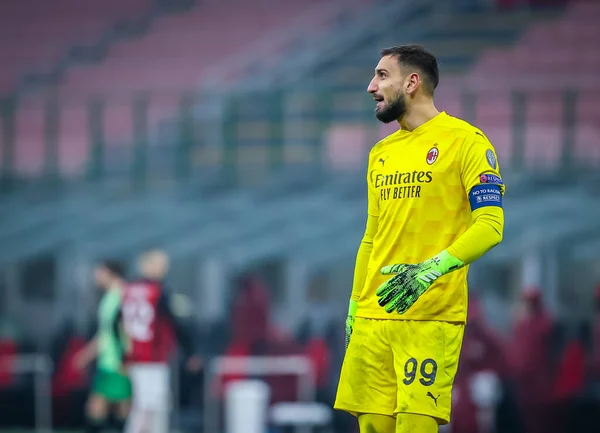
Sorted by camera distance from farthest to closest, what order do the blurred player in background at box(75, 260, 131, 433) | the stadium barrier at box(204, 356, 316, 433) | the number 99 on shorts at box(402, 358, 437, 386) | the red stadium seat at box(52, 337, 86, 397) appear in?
the red stadium seat at box(52, 337, 86, 397)
the stadium barrier at box(204, 356, 316, 433)
the blurred player in background at box(75, 260, 131, 433)
the number 99 on shorts at box(402, 358, 437, 386)

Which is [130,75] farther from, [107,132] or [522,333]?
[522,333]

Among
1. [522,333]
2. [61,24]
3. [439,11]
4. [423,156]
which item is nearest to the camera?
[423,156]

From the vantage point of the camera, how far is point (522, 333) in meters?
12.5

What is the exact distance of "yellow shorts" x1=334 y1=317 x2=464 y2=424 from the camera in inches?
159

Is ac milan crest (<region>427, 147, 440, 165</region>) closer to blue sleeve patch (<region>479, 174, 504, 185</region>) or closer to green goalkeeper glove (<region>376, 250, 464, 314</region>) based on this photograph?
blue sleeve patch (<region>479, 174, 504, 185</region>)

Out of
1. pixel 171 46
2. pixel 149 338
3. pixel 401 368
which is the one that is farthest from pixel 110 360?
pixel 171 46

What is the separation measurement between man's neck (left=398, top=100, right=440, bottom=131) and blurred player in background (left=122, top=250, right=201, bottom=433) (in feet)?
20.4

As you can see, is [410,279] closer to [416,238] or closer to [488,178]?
[416,238]

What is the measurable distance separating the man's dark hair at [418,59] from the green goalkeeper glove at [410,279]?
0.72 meters

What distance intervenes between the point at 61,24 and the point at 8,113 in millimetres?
1916

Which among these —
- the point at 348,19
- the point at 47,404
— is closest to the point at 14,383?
the point at 47,404

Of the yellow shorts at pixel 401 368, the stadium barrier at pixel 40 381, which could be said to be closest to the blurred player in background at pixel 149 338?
the stadium barrier at pixel 40 381

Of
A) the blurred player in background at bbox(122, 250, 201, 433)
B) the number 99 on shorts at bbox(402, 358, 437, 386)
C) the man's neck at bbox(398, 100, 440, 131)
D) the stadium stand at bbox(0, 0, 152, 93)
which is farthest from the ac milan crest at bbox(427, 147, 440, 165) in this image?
the stadium stand at bbox(0, 0, 152, 93)

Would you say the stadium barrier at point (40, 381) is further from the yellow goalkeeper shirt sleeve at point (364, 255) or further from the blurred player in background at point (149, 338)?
the yellow goalkeeper shirt sleeve at point (364, 255)
